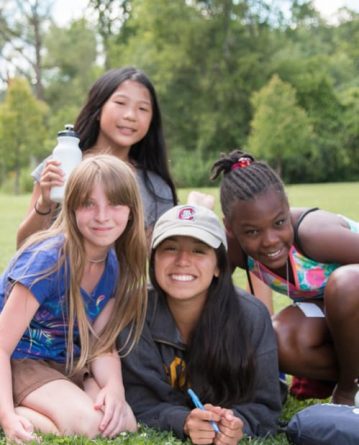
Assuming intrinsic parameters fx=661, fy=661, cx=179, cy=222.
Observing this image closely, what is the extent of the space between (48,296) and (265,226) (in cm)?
96

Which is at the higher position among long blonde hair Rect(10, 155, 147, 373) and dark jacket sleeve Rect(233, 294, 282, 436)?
long blonde hair Rect(10, 155, 147, 373)

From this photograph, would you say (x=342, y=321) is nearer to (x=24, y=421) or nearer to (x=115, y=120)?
(x=24, y=421)

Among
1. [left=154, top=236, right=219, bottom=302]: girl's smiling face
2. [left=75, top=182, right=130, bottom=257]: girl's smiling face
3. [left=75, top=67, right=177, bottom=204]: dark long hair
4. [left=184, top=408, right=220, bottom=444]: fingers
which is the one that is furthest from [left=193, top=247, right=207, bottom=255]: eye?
[left=75, top=67, right=177, bottom=204]: dark long hair

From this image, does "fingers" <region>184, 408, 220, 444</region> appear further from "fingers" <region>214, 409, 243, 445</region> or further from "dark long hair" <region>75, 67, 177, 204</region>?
"dark long hair" <region>75, 67, 177, 204</region>

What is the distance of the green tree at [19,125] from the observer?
28594 millimetres

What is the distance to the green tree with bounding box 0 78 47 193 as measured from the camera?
93.8 feet

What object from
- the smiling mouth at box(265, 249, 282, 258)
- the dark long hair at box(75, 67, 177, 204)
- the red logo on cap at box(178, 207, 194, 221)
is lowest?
the smiling mouth at box(265, 249, 282, 258)

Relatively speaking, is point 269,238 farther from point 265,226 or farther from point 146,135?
point 146,135

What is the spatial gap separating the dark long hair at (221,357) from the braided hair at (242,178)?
1.52 feet

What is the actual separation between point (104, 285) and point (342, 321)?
3.37 ft

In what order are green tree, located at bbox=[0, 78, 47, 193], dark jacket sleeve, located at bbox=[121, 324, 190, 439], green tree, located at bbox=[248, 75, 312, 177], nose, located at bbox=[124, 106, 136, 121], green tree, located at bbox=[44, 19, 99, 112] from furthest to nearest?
green tree, located at bbox=[44, 19, 99, 112] < green tree, located at bbox=[0, 78, 47, 193] < green tree, located at bbox=[248, 75, 312, 177] < nose, located at bbox=[124, 106, 136, 121] < dark jacket sleeve, located at bbox=[121, 324, 190, 439]

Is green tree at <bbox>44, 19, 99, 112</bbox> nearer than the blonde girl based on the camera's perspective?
No

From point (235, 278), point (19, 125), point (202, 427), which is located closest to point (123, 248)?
point (202, 427)

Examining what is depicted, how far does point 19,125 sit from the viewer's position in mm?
29031
